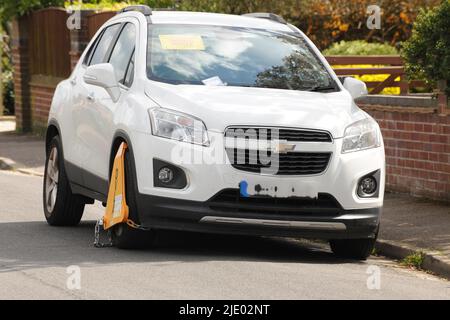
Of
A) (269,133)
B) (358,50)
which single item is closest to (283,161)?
(269,133)

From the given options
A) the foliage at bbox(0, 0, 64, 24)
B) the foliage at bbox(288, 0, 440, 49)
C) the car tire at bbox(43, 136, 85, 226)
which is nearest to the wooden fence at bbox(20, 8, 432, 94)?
the foliage at bbox(0, 0, 64, 24)

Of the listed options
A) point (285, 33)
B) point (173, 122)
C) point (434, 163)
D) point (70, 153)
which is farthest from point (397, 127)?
point (173, 122)

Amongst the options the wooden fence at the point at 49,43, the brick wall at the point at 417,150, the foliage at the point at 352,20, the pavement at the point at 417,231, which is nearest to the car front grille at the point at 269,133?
the pavement at the point at 417,231

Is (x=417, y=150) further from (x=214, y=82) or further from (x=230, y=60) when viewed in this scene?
(x=214, y=82)

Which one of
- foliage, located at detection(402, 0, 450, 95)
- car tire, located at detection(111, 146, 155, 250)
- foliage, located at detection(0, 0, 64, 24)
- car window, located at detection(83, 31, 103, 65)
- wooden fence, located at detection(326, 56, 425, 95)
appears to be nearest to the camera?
car tire, located at detection(111, 146, 155, 250)

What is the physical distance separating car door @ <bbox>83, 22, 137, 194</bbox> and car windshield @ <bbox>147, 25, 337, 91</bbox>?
31 cm

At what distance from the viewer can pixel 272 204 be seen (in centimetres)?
1012

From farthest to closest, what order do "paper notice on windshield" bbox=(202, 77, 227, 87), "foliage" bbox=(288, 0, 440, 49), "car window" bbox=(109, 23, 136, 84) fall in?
"foliage" bbox=(288, 0, 440, 49) → "car window" bbox=(109, 23, 136, 84) → "paper notice on windshield" bbox=(202, 77, 227, 87)

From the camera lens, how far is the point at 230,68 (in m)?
11.1

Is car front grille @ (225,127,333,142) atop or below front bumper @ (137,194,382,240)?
atop

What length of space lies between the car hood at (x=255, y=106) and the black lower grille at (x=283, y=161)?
0.21m

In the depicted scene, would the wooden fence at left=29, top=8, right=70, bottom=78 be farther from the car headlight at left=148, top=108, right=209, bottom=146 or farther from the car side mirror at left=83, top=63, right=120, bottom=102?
the car headlight at left=148, top=108, right=209, bottom=146

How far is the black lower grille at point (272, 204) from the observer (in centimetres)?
1005

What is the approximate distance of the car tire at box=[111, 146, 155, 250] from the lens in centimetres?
1025
